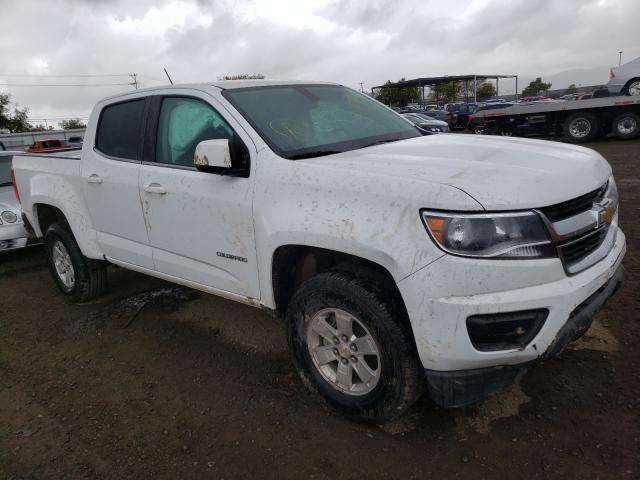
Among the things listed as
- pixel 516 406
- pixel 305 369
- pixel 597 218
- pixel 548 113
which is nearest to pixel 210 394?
pixel 305 369

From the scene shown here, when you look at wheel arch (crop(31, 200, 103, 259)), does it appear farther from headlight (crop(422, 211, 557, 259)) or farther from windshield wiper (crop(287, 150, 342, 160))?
headlight (crop(422, 211, 557, 259))

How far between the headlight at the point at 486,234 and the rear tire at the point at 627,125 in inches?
608

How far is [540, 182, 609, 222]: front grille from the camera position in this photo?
6.89 ft

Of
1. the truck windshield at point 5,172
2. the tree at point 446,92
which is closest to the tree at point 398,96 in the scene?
the tree at point 446,92

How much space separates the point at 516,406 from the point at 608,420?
43 centimetres

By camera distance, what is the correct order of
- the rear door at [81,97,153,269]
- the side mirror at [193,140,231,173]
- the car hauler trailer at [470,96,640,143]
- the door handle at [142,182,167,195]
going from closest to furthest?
the side mirror at [193,140,231,173] → the door handle at [142,182,167,195] → the rear door at [81,97,153,269] → the car hauler trailer at [470,96,640,143]

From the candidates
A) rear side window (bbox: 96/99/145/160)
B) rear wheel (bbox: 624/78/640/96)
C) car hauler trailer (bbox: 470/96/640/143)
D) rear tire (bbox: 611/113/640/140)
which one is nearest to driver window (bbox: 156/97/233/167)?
rear side window (bbox: 96/99/145/160)

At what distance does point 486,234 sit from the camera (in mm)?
2000

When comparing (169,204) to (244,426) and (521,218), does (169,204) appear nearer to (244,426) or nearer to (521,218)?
(244,426)

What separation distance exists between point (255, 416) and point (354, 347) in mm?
752

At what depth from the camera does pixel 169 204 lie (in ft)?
10.4

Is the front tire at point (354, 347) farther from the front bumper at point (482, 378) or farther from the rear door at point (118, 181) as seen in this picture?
the rear door at point (118, 181)

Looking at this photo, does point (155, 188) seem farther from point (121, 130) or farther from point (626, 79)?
point (626, 79)

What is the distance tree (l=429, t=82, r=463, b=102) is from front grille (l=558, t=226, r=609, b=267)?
6423cm
